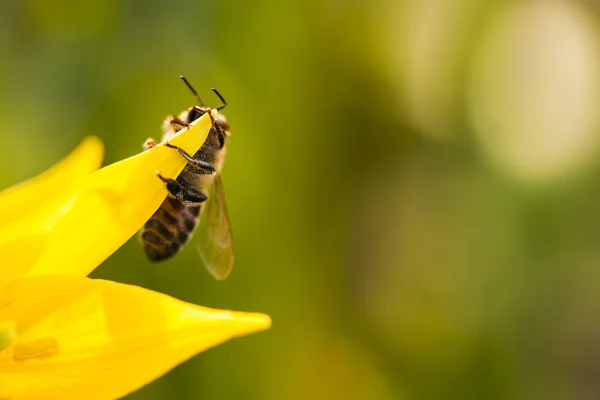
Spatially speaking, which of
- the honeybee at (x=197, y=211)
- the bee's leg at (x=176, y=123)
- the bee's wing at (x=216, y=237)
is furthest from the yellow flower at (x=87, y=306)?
the bee's wing at (x=216, y=237)

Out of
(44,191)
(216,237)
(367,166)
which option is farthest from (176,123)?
(367,166)

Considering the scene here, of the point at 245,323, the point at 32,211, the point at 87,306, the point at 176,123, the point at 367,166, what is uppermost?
the point at 367,166

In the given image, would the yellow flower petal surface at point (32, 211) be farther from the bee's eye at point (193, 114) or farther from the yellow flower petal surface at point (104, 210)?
the bee's eye at point (193, 114)

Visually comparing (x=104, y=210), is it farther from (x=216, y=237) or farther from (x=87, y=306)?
(x=216, y=237)

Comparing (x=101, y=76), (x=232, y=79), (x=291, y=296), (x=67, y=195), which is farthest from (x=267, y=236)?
(x=67, y=195)

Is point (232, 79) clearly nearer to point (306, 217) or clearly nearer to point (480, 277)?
point (306, 217)

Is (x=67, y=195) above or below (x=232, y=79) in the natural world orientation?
below
